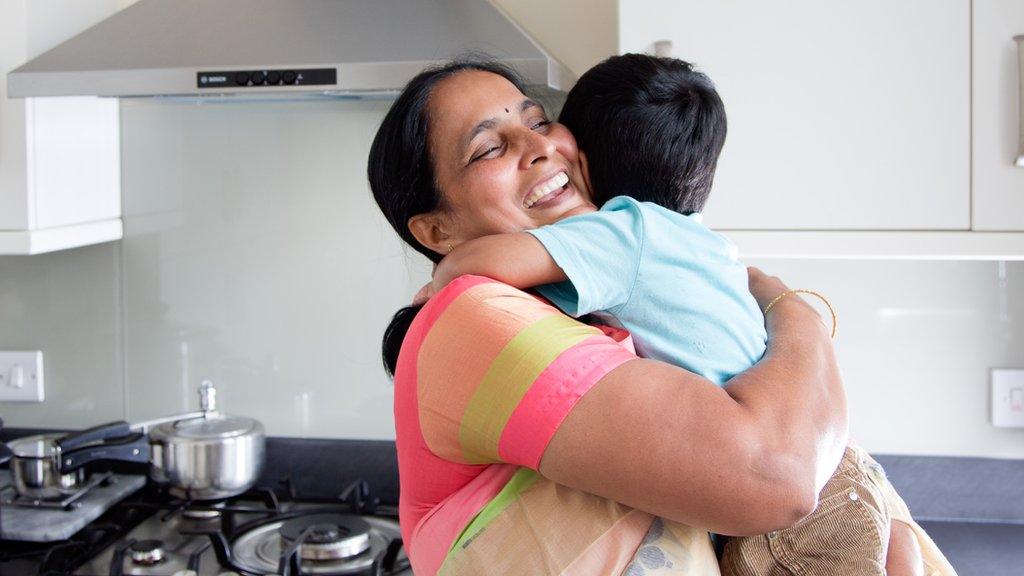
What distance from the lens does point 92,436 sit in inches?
73.0

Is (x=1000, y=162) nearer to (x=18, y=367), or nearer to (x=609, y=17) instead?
(x=609, y=17)

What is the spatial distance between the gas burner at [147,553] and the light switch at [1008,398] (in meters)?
1.45

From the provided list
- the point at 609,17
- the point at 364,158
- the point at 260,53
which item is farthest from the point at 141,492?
the point at 609,17

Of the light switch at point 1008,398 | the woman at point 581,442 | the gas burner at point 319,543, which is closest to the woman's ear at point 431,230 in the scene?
the woman at point 581,442

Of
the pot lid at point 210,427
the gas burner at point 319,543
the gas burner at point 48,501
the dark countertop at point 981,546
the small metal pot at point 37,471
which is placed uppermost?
the pot lid at point 210,427

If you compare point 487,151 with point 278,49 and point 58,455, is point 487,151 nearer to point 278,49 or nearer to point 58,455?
point 278,49

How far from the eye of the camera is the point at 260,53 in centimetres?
159

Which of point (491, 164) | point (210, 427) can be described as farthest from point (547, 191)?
point (210, 427)

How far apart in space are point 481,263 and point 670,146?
33cm

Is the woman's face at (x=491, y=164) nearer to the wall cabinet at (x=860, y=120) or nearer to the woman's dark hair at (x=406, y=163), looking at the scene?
the woman's dark hair at (x=406, y=163)

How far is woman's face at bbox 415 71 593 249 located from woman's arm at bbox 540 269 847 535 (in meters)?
0.28

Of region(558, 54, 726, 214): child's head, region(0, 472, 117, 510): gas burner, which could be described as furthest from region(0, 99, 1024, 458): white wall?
region(558, 54, 726, 214): child's head

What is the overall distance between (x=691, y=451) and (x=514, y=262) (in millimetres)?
209

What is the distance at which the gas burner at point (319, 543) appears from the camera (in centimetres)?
168
